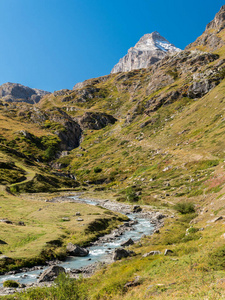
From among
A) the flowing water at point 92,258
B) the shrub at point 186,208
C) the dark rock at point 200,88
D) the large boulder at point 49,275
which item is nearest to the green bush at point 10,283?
the flowing water at point 92,258

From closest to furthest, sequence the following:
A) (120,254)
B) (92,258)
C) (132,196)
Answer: (120,254) → (92,258) → (132,196)

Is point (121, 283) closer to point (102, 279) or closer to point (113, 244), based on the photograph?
point (102, 279)

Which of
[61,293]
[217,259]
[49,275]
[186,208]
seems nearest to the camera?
[217,259]

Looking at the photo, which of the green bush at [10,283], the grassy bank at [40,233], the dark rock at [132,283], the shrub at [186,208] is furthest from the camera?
the shrub at [186,208]

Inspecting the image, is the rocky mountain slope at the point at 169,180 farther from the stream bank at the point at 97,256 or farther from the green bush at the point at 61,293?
the stream bank at the point at 97,256

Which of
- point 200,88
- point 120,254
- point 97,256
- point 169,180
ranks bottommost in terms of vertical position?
point 97,256

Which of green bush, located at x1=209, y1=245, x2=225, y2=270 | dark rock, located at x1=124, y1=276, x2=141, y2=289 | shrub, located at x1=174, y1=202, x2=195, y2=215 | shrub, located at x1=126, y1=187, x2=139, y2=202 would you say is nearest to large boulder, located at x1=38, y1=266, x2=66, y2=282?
dark rock, located at x1=124, y1=276, x2=141, y2=289

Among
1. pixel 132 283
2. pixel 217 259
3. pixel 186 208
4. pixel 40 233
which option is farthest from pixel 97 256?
pixel 186 208

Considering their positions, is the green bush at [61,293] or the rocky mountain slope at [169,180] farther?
the rocky mountain slope at [169,180]

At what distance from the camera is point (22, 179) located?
103562mm

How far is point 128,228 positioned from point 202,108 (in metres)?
117

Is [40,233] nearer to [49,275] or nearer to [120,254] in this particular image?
[49,275]

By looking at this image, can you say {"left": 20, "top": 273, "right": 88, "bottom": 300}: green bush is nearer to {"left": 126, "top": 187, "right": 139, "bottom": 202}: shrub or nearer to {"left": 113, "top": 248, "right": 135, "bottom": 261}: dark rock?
{"left": 113, "top": 248, "right": 135, "bottom": 261}: dark rock

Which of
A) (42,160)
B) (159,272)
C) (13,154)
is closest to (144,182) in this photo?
(159,272)
